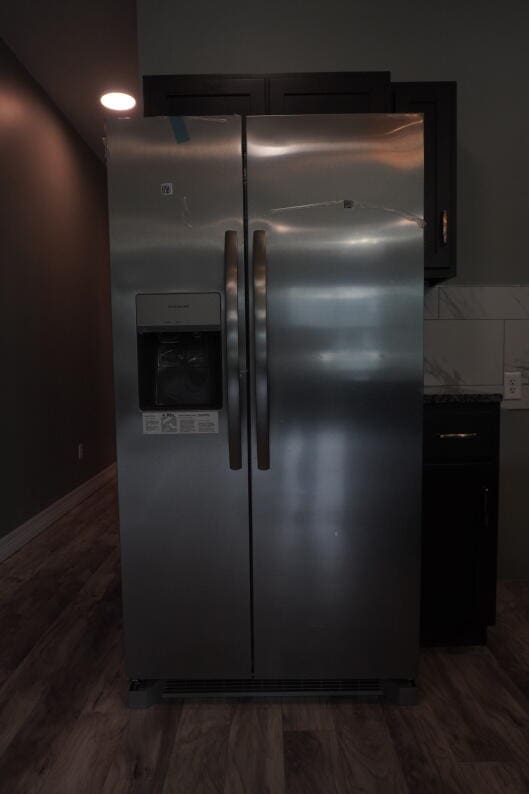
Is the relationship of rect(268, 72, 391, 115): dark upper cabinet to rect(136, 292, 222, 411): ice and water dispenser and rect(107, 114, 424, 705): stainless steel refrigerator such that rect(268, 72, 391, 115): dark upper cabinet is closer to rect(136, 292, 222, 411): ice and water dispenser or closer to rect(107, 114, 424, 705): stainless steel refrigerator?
rect(107, 114, 424, 705): stainless steel refrigerator

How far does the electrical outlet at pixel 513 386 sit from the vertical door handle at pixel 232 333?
1.55m

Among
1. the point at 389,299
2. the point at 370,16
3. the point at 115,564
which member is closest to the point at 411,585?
the point at 389,299

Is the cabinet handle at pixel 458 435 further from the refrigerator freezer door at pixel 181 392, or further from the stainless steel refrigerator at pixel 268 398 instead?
the refrigerator freezer door at pixel 181 392

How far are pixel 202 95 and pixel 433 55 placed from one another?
3.88 ft

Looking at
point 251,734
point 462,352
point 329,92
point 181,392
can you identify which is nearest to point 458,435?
point 462,352

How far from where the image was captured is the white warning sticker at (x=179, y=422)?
1663 mm

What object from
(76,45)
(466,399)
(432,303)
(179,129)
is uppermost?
(76,45)

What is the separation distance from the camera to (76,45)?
316 cm

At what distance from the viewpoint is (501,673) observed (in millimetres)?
1889

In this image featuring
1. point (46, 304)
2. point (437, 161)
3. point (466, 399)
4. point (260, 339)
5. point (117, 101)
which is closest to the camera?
point (260, 339)

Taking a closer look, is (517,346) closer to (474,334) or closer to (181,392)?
(474,334)

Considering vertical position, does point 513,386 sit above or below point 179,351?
below

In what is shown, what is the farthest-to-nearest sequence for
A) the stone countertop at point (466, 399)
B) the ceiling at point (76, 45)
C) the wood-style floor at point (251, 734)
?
the ceiling at point (76, 45)
the stone countertop at point (466, 399)
the wood-style floor at point (251, 734)

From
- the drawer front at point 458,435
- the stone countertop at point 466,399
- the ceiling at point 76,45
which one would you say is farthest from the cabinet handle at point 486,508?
the ceiling at point 76,45
